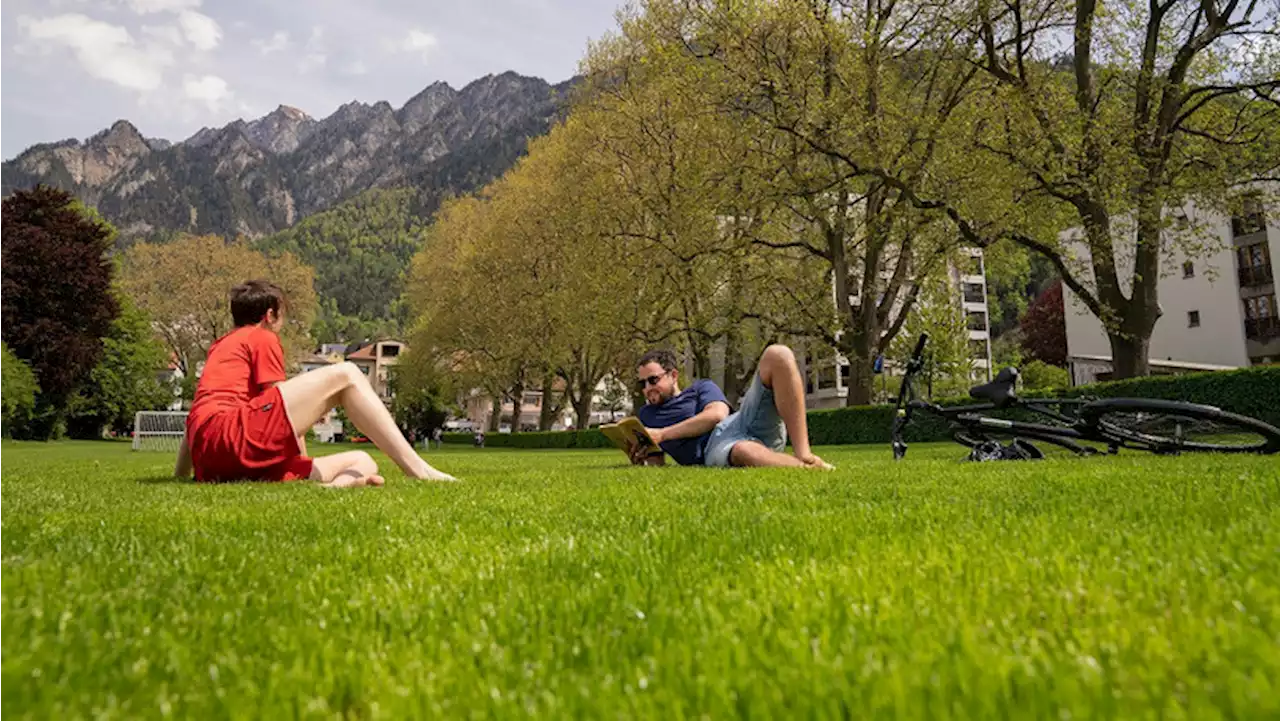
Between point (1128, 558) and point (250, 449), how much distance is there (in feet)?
18.4

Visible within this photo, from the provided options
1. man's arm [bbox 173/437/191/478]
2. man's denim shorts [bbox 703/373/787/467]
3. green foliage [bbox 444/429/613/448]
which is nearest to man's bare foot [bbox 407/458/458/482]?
man's arm [bbox 173/437/191/478]

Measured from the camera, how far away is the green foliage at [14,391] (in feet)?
113

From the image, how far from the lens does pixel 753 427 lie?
754cm

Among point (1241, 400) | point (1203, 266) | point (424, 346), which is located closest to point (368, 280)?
point (424, 346)

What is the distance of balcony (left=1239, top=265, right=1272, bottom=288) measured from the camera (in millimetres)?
46744

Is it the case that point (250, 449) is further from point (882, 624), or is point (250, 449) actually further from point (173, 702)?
point (882, 624)

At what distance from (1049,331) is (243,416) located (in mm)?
70112

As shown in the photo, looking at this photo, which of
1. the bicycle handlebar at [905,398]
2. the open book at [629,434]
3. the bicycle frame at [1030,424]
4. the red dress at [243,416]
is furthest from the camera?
the bicycle handlebar at [905,398]

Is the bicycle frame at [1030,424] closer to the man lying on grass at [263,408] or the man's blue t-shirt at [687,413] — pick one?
the man's blue t-shirt at [687,413]

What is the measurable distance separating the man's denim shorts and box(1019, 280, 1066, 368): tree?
206ft

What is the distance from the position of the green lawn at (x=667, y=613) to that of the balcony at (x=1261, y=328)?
55669mm

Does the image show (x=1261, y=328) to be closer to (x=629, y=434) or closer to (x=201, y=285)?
(x=629, y=434)

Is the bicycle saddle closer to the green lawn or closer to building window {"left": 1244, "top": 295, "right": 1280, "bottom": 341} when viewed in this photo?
the green lawn

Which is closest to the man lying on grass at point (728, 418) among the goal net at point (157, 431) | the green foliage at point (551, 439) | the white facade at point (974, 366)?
the goal net at point (157, 431)
